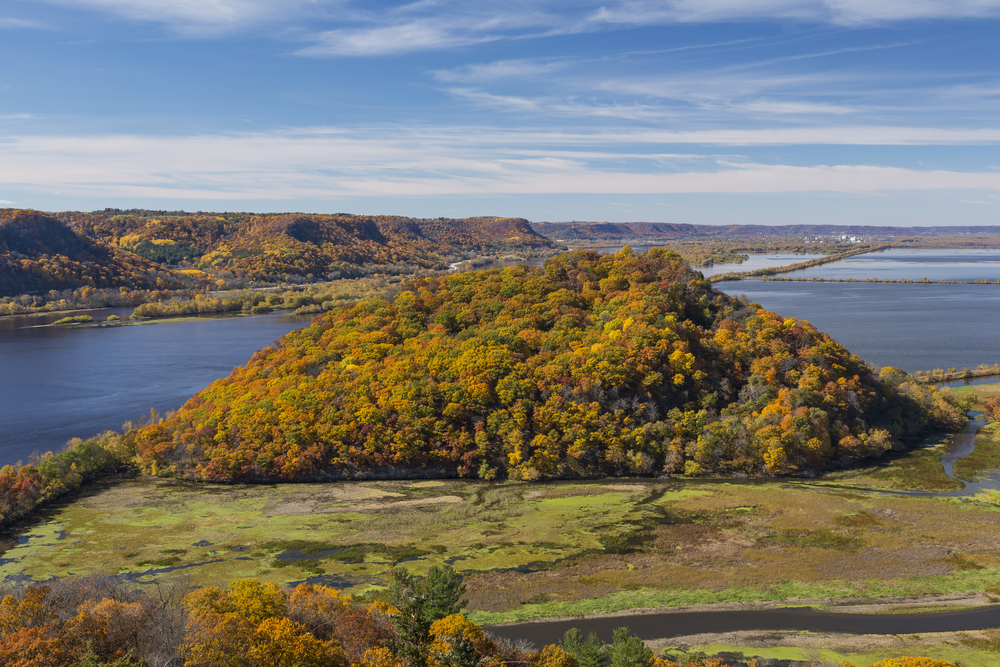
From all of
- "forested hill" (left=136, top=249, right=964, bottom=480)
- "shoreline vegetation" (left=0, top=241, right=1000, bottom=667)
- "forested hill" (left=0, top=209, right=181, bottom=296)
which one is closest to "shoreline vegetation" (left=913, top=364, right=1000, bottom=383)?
"shoreline vegetation" (left=0, top=241, right=1000, bottom=667)

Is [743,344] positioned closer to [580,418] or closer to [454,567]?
[580,418]

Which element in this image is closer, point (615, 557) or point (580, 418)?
point (615, 557)

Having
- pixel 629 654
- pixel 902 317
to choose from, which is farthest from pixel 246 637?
pixel 902 317

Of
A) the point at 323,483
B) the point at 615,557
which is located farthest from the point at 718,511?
the point at 323,483

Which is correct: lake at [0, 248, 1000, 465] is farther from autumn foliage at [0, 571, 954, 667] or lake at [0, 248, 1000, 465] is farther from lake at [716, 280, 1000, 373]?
autumn foliage at [0, 571, 954, 667]

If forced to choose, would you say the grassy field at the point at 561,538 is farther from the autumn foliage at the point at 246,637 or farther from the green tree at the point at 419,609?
the autumn foliage at the point at 246,637

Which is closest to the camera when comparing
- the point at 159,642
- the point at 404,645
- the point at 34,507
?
the point at 404,645
